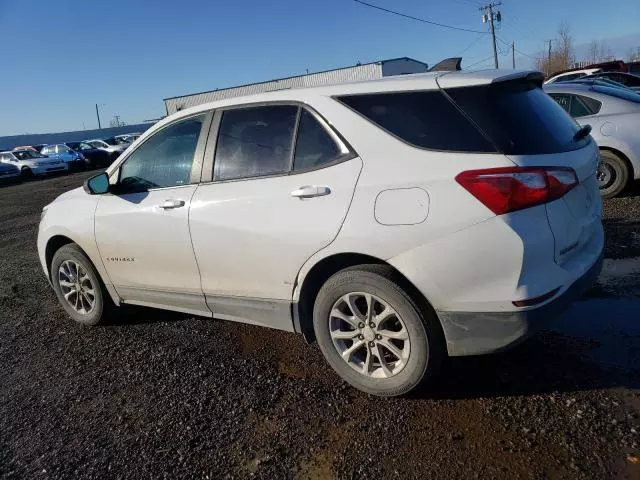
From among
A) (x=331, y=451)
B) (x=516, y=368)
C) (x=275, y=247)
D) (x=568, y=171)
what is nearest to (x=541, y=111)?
(x=568, y=171)

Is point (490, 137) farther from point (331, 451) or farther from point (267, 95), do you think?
point (331, 451)

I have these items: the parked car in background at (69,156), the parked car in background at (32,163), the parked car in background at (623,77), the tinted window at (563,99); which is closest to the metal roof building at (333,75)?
the parked car in background at (69,156)

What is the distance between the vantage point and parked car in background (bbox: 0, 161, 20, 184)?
26.6 m

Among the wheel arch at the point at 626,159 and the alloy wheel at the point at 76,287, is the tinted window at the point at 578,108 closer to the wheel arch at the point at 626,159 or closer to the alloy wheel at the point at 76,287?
the wheel arch at the point at 626,159

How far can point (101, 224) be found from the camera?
4.12 metres

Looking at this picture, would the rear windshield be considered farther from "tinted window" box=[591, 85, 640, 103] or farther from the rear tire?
"tinted window" box=[591, 85, 640, 103]

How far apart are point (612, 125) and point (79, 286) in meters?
6.70

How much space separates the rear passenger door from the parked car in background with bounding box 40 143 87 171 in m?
29.6

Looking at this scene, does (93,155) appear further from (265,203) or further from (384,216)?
(384,216)

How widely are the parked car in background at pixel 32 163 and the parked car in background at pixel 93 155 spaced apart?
7.31ft

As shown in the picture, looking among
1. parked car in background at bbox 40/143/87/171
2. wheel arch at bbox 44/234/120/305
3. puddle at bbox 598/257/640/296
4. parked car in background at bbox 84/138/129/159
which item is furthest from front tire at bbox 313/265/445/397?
parked car in background at bbox 84/138/129/159

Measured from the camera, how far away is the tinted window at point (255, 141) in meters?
3.24

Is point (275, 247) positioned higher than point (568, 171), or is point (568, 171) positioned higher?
point (568, 171)

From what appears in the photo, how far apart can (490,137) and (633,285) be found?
255 cm
